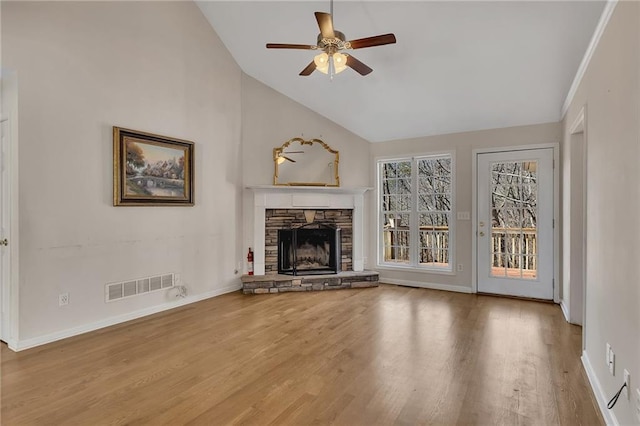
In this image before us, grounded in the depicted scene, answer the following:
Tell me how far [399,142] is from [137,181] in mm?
3925

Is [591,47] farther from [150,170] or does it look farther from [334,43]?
[150,170]

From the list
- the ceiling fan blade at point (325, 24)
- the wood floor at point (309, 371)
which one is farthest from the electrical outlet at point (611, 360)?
the ceiling fan blade at point (325, 24)

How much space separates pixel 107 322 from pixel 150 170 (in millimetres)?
1722

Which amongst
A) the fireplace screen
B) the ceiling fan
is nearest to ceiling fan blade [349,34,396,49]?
the ceiling fan

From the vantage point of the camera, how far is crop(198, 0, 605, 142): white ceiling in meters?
2.98

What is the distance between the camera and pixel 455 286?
511cm

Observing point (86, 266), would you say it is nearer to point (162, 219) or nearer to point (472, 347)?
point (162, 219)

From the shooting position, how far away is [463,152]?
16.6ft

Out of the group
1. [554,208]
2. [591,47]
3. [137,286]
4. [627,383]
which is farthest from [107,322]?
[554,208]

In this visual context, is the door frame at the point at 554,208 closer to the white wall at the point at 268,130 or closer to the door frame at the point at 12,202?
the white wall at the point at 268,130

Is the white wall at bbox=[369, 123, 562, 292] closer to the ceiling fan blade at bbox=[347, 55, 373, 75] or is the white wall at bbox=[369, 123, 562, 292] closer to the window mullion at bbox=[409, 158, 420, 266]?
the window mullion at bbox=[409, 158, 420, 266]

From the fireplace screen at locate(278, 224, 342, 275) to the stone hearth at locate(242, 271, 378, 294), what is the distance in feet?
0.66

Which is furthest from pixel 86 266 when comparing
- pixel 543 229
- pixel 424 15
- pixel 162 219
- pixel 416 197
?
pixel 543 229

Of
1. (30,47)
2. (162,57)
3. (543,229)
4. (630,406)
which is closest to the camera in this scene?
(630,406)
